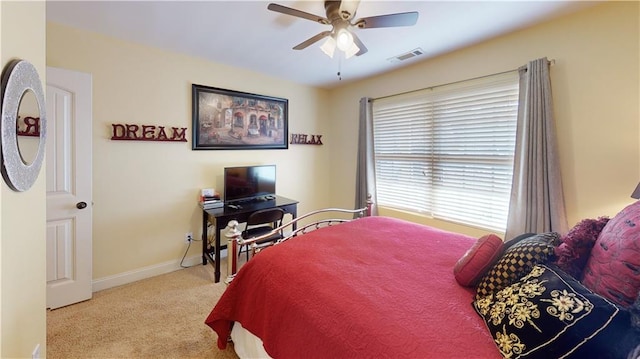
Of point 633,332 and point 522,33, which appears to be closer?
point 633,332

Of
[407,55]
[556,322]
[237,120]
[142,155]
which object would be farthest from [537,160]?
[142,155]

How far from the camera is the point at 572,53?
2.19m

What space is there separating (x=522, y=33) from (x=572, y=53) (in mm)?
448

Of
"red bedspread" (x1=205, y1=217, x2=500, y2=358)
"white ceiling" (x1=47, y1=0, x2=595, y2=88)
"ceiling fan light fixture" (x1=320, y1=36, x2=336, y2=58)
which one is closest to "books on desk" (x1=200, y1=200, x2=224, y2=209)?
"red bedspread" (x1=205, y1=217, x2=500, y2=358)

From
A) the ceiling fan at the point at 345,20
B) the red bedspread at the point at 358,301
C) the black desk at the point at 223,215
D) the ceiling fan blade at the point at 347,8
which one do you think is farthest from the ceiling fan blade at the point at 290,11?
the black desk at the point at 223,215

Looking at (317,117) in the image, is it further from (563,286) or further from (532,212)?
(563,286)

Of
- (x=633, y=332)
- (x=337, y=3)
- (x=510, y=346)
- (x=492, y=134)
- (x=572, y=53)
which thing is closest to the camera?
(x=633, y=332)

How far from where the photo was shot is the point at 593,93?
2111 millimetres

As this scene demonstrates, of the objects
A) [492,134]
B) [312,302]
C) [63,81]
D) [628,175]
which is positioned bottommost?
[312,302]

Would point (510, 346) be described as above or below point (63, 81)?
below

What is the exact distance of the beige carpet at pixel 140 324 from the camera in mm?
1844

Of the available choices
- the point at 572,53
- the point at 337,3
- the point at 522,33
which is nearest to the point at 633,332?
A: the point at 337,3

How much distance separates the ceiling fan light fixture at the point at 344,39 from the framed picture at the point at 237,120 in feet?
6.21

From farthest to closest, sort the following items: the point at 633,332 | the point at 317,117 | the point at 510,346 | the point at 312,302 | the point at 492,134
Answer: the point at 317,117 < the point at 492,134 < the point at 312,302 < the point at 510,346 < the point at 633,332
